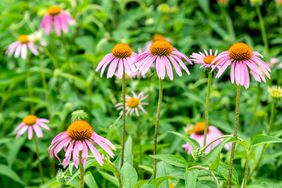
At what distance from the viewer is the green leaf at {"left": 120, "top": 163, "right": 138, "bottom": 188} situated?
1.41m

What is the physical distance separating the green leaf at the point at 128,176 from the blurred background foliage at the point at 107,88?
19 cm

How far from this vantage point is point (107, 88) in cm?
272

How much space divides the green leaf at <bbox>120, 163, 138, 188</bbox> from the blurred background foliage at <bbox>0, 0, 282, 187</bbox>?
0.62ft

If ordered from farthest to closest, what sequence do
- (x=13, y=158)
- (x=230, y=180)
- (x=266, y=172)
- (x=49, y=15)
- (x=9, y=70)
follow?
(x=9, y=70), (x=49, y=15), (x=13, y=158), (x=266, y=172), (x=230, y=180)

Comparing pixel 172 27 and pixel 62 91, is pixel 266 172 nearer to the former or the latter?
pixel 62 91

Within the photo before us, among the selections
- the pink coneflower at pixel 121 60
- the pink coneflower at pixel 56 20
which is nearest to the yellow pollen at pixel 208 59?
the pink coneflower at pixel 121 60

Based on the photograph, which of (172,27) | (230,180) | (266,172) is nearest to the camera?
(230,180)

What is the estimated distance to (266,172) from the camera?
7.19ft

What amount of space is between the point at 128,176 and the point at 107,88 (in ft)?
4.35

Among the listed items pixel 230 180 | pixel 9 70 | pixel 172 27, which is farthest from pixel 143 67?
pixel 172 27

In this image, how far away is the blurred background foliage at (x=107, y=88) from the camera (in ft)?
7.65

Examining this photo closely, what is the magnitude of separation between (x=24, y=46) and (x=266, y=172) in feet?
4.49

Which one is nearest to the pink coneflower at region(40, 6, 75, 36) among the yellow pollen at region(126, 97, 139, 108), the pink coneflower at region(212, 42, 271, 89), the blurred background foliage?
the blurred background foliage

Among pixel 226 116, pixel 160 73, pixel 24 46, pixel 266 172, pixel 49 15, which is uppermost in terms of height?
pixel 49 15
